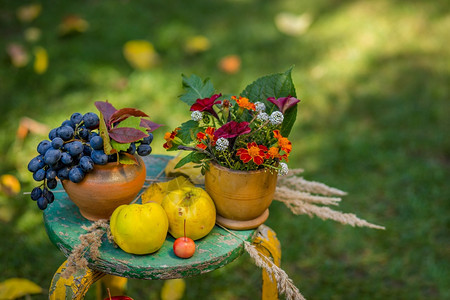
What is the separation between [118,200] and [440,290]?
164cm

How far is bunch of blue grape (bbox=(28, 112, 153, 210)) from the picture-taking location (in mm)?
1266

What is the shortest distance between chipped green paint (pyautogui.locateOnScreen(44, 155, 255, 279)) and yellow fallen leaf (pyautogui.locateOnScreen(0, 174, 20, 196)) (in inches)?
53.5

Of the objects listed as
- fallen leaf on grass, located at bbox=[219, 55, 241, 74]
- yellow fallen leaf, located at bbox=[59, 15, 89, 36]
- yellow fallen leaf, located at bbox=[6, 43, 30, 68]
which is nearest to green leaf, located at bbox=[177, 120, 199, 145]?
fallen leaf on grass, located at bbox=[219, 55, 241, 74]

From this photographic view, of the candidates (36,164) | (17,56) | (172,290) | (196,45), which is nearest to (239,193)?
(36,164)

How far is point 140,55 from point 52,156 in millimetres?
2684

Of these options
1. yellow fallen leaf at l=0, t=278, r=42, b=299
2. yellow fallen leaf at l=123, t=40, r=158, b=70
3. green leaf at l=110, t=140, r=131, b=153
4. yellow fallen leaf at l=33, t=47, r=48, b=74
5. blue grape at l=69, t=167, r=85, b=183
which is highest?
green leaf at l=110, t=140, r=131, b=153

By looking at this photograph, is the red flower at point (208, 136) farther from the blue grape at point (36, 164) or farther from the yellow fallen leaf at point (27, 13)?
the yellow fallen leaf at point (27, 13)

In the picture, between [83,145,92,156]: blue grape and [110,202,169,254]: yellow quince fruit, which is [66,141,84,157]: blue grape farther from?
[110,202,169,254]: yellow quince fruit

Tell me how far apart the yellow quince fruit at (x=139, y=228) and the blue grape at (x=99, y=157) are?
0.44ft

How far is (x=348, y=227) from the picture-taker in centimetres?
261

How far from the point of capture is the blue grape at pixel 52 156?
1250mm

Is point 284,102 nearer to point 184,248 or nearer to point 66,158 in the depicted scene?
point 184,248

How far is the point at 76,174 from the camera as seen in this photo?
1.26 meters

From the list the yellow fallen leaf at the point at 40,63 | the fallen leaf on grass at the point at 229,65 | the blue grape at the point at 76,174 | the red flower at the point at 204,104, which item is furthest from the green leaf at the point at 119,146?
the yellow fallen leaf at the point at 40,63
